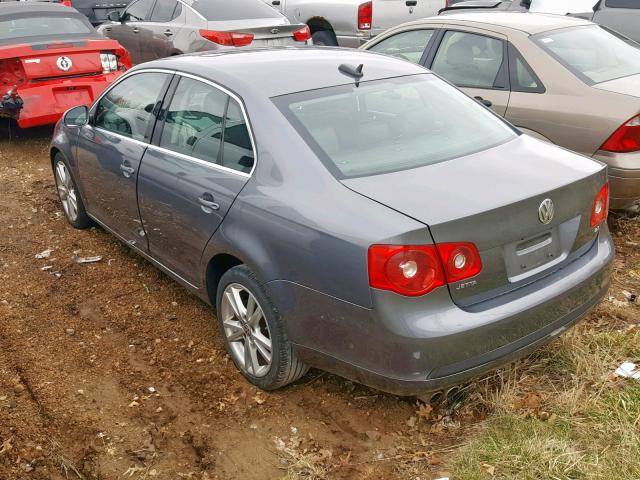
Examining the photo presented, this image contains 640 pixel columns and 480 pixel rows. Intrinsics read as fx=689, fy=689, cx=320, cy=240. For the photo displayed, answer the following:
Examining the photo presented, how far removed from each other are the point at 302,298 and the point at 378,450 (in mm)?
813

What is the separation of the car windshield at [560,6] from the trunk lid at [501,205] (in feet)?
24.2

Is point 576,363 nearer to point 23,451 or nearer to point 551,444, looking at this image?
point 551,444

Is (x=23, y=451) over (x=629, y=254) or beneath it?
over

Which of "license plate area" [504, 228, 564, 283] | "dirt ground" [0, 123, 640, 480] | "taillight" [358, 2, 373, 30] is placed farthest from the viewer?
"taillight" [358, 2, 373, 30]

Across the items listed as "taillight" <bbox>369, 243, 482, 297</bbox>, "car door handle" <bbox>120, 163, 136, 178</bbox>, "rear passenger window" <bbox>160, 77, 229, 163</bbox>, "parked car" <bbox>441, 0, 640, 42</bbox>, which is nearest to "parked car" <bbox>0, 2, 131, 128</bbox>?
"car door handle" <bbox>120, 163, 136, 178</bbox>

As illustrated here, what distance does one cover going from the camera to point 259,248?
10.8ft

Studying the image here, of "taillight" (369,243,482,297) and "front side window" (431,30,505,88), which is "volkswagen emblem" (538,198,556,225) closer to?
"taillight" (369,243,482,297)

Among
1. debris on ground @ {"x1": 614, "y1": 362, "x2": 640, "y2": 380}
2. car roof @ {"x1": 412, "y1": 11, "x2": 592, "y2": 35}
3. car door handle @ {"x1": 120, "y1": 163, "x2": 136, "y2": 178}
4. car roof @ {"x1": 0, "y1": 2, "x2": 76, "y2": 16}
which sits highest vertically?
car roof @ {"x1": 412, "y1": 11, "x2": 592, "y2": 35}

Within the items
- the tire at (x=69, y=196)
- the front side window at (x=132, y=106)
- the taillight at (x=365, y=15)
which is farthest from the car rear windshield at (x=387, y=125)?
the taillight at (x=365, y=15)

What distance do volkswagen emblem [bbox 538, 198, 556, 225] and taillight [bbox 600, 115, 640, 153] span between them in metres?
2.13

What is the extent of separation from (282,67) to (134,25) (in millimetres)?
7575

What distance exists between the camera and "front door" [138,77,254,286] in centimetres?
357

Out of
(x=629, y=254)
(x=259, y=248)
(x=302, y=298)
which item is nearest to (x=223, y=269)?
(x=259, y=248)

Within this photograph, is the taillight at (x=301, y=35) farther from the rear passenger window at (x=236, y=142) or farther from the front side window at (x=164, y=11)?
the rear passenger window at (x=236, y=142)
